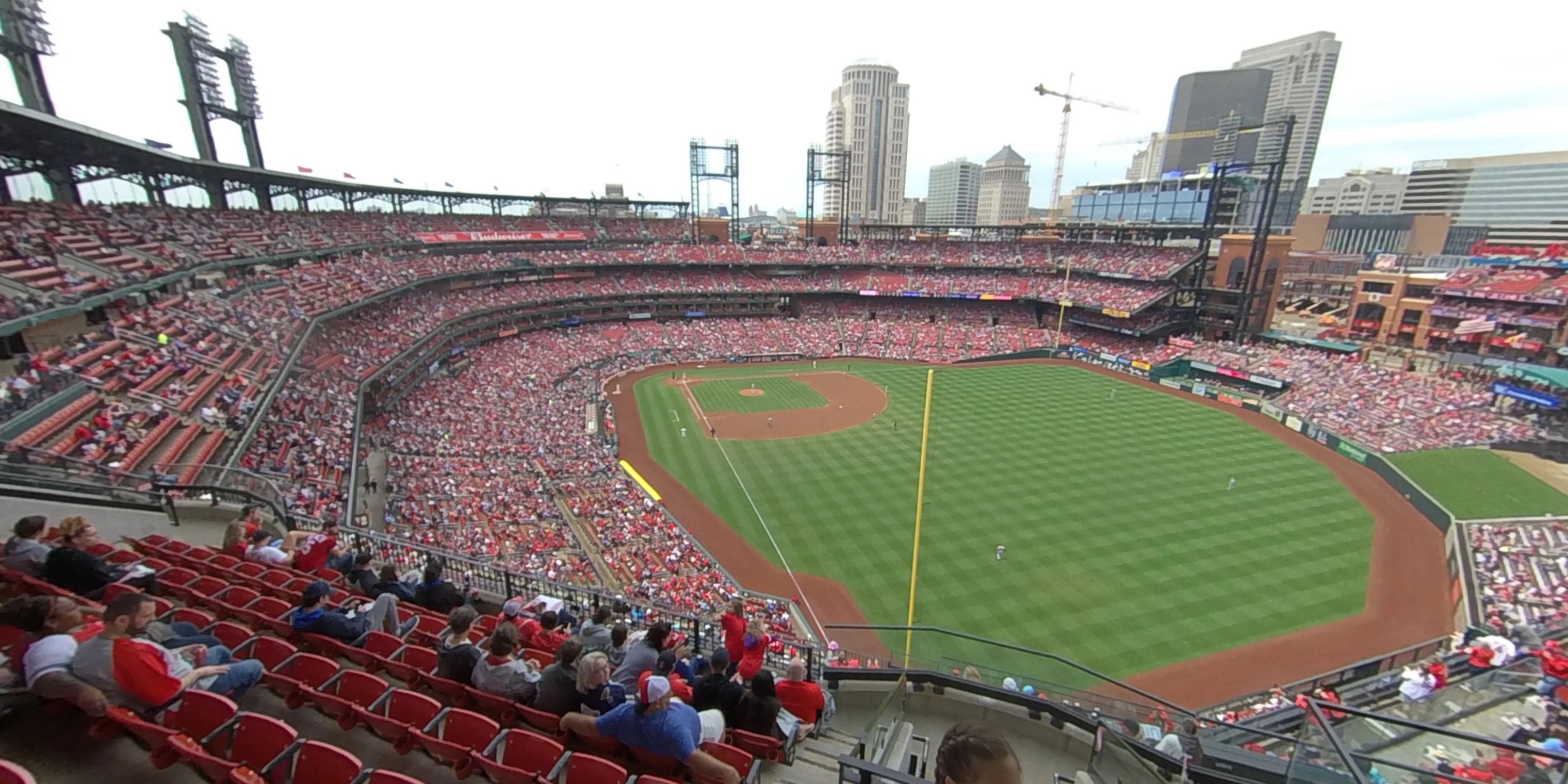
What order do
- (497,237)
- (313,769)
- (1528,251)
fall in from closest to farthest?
(313,769) → (1528,251) → (497,237)

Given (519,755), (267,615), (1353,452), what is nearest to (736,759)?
(519,755)

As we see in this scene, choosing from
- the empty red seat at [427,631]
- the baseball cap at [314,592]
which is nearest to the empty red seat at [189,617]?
the baseball cap at [314,592]

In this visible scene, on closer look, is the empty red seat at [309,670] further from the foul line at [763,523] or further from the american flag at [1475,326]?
the american flag at [1475,326]

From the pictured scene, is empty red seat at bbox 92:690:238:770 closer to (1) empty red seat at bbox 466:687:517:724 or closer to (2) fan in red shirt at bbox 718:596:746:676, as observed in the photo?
(1) empty red seat at bbox 466:687:517:724

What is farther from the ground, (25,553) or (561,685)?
(25,553)

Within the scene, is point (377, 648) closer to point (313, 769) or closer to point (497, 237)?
point (313, 769)
